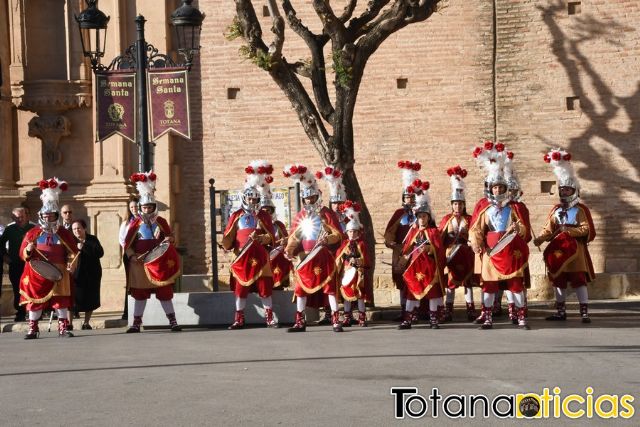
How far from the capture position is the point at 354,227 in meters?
17.9

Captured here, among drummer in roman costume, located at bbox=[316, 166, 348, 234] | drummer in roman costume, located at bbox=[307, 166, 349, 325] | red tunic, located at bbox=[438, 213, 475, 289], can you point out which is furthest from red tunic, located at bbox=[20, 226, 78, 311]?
red tunic, located at bbox=[438, 213, 475, 289]

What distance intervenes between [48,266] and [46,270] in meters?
0.06

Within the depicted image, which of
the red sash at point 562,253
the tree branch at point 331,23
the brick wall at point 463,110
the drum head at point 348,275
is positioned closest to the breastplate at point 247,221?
the drum head at point 348,275

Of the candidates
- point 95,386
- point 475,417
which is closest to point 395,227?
point 95,386

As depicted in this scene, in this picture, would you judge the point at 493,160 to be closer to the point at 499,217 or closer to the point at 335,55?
the point at 499,217

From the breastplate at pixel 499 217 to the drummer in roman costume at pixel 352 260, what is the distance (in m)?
1.71

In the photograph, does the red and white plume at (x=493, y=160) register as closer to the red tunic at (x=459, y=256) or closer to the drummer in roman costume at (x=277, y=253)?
the red tunic at (x=459, y=256)

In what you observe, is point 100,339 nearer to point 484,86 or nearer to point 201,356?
point 201,356

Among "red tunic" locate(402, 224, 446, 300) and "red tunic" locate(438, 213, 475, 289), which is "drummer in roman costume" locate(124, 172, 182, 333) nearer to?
"red tunic" locate(402, 224, 446, 300)

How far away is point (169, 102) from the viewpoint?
19.4 metres

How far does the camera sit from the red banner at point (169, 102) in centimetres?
1941

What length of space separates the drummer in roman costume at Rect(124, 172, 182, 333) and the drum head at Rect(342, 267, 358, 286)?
221cm

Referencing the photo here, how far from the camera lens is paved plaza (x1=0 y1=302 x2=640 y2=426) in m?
10.3

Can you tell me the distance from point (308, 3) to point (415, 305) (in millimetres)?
8726
